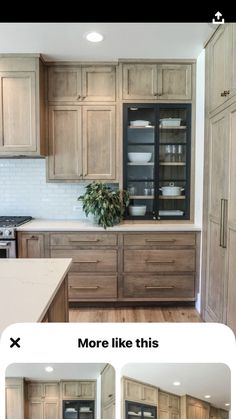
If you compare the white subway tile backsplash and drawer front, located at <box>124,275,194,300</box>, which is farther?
the white subway tile backsplash

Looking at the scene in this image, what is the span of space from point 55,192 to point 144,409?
10.3 ft

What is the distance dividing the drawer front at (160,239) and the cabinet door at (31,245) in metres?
0.81

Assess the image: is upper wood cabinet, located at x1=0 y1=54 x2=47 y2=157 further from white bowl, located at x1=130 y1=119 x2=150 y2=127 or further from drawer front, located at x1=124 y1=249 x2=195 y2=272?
drawer front, located at x1=124 y1=249 x2=195 y2=272

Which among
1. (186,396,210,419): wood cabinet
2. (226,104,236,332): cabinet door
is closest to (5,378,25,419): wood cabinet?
(186,396,210,419): wood cabinet

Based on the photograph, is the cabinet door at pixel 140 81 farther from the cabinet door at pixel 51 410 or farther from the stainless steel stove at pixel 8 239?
the cabinet door at pixel 51 410

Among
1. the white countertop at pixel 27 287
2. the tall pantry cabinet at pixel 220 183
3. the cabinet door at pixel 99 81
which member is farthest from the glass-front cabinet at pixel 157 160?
the white countertop at pixel 27 287

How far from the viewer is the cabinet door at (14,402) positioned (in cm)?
46

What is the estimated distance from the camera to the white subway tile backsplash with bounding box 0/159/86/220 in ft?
11.3

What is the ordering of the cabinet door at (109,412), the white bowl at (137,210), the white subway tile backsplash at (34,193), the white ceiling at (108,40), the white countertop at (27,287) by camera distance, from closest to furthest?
the cabinet door at (109,412) → the white countertop at (27,287) → the white ceiling at (108,40) → the white bowl at (137,210) → the white subway tile backsplash at (34,193)

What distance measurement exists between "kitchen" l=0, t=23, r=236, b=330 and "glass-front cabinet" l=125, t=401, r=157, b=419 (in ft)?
7.60

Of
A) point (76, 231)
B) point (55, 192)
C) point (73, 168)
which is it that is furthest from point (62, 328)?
point (55, 192)

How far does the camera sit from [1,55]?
2979 millimetres

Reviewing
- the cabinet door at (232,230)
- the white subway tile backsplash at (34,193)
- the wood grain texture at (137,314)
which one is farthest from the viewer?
the white subway tile backsplash at (34,193)

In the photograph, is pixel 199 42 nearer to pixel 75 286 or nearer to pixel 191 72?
pixel 191 72
